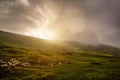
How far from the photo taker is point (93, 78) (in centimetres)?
4731

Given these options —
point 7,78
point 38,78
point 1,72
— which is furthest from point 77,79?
point 1,72

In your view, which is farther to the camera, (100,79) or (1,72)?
(1,72)

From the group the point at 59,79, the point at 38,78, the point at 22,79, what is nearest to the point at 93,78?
the point at 59,79

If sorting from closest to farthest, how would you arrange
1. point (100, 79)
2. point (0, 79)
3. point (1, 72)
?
1. point (100, 79)
2. point (0, 79)
3. point (1, 72)

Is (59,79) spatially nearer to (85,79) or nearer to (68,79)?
(68,79)

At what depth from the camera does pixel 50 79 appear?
156ft

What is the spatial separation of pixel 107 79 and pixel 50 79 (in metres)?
16.9

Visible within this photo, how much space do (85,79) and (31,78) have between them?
16.7m

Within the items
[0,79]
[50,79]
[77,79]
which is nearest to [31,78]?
[50,79]

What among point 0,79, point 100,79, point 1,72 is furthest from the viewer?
point 1,72

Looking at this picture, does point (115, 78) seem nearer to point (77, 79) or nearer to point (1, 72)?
point (77, 79)

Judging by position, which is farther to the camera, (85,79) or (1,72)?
(1,72)

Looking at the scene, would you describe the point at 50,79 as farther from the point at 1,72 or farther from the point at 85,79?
the point at 1,72

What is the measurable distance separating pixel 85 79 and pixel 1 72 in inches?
1291
